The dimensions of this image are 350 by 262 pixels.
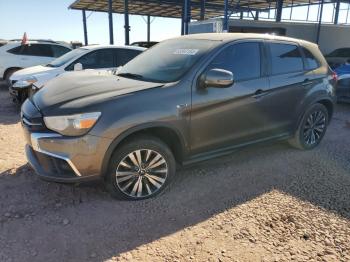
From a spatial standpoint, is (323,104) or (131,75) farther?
(323,104)

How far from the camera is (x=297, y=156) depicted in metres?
5.23

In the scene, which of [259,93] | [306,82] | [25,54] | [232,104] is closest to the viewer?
[232,104]

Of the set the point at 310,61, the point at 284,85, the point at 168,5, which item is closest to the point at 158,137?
the point at 284,85

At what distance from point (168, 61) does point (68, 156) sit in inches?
66.1

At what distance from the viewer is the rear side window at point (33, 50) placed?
10.9m

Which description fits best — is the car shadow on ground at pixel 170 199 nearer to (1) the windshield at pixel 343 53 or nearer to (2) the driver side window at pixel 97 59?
(2) the driver side window at pixel 97 59

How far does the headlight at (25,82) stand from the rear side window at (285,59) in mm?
5026

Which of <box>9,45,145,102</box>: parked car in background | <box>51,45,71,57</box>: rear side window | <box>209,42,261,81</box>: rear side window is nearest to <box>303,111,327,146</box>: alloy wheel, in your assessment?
<box>209,42,261,81</box>: rear side window

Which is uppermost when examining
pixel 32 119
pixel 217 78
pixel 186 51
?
pixel 186 51

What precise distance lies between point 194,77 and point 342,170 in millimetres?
2526

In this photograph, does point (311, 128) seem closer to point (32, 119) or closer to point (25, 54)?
point (32, 119)

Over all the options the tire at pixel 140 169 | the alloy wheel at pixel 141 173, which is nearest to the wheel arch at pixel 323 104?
the tire at pixel 140 169

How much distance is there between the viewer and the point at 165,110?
11.8 feet

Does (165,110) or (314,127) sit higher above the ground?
(165,110)
